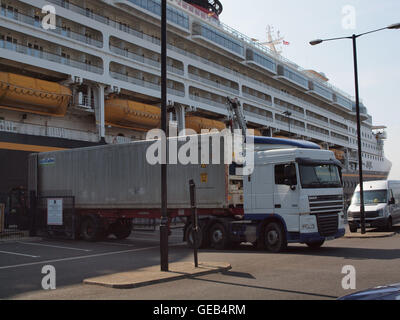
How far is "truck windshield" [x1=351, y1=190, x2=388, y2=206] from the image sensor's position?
2129cm

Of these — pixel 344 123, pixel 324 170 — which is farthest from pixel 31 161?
pixel 344 123

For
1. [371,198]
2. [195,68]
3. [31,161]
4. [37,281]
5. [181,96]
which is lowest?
[37,281]

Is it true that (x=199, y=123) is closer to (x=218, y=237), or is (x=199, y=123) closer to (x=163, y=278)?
(x=218, y=237)

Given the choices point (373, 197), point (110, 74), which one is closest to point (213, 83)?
point (110, 74)

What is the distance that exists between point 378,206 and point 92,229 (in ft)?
42.2

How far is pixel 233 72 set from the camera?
5012cm

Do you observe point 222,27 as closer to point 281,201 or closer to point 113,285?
point 281,201

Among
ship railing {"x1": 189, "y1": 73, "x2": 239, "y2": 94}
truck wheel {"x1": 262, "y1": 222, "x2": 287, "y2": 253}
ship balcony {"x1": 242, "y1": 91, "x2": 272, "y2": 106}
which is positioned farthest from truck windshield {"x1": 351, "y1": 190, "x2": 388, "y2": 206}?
ship balcony {"x1": 242, "y1": 91, "x2": 272, "y2": 106}

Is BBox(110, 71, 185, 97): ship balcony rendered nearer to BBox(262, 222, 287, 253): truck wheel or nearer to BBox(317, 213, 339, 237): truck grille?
BBox(262, 222, 287, 253): truck wheel

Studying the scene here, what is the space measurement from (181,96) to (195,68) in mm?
4820

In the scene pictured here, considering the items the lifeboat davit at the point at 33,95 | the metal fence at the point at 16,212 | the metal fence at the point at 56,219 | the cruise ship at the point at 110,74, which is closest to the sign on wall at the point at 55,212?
the metal fence at the point at 56,219
